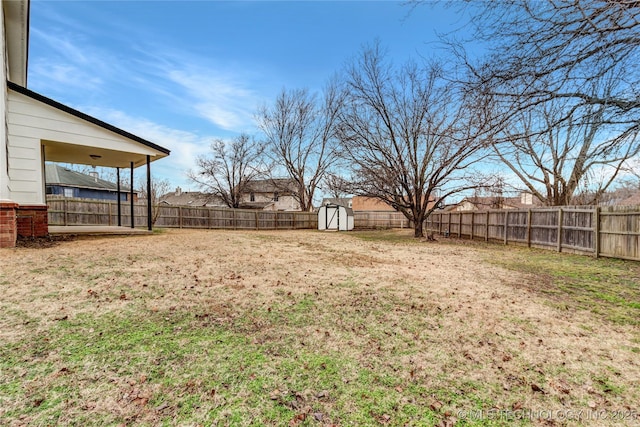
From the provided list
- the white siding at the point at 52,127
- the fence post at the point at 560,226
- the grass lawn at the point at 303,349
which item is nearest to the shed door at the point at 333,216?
the fence post at the point at 560,226

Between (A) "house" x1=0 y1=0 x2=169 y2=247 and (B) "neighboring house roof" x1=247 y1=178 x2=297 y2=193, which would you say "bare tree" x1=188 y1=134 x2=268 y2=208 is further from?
(A) "house" x1=0 y1=0 x2=169 y2=247

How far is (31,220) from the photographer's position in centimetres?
707

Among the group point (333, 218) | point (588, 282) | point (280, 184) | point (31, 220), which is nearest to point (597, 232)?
point (588, 282)

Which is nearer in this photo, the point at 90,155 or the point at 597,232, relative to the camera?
the point at 597,232

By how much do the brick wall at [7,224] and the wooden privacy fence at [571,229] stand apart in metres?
14.6

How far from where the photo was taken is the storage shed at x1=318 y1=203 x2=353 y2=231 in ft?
77.8

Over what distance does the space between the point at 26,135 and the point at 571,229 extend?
622 inches

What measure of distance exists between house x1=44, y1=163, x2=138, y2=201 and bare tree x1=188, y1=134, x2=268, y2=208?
6.82m

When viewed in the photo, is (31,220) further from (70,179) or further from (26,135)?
(70,179)

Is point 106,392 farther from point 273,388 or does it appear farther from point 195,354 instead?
point 273,388

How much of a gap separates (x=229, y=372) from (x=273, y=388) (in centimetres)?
40

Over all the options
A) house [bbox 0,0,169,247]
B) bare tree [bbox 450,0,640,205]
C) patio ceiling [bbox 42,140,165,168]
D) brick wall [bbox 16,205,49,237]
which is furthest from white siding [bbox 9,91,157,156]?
bare tree [bbox 450,0,640,205]

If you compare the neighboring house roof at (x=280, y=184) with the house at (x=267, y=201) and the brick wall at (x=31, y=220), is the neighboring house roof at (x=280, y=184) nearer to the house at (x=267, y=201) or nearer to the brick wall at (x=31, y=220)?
the house at (x=267, y=201)

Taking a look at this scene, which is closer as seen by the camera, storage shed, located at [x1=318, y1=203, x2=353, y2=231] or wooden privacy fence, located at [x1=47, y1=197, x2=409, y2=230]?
wooden privacy fence, located at [x1=47, y1=197, x2=409, y2=230]
